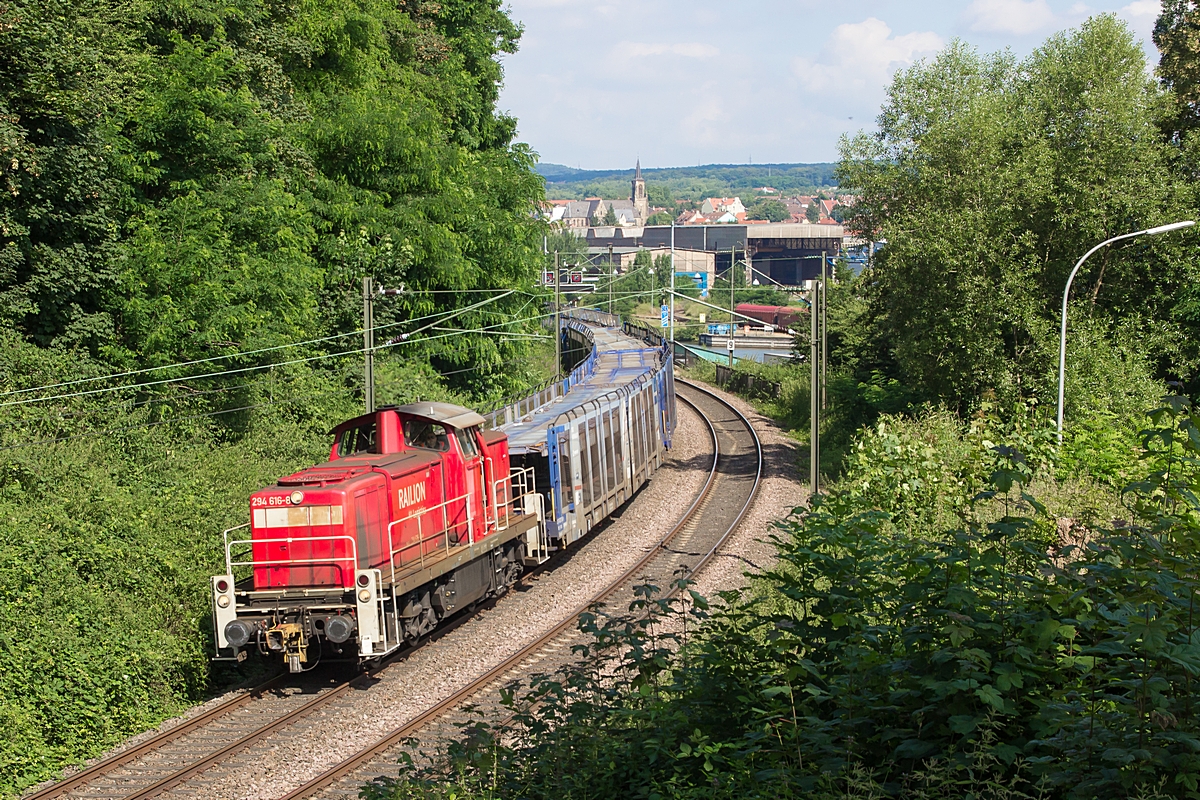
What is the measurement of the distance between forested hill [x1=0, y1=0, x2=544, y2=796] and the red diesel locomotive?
1666 millimetres

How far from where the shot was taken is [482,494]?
633 inches

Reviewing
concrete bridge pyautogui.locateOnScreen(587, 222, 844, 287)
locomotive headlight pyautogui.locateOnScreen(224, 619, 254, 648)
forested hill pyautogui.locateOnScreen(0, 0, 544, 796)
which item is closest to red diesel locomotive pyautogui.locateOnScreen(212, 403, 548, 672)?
locomotive headlight pyautogui.locateOnScreen(224, 619, 254, 648)

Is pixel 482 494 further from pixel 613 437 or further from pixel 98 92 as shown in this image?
pixel 98 92

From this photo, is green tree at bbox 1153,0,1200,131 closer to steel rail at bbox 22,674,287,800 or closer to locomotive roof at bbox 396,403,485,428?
locomotive roof at bbox 396,403,485,428

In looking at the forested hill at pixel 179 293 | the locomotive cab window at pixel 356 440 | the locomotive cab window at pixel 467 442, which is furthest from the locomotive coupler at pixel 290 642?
the locomotive cab window at pixel 467 442

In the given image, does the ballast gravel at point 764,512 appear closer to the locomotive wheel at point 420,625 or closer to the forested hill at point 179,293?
the locomotive wheel at point 420,625

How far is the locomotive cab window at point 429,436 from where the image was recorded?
49.8 feet

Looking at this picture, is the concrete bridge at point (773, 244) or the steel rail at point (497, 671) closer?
the steel rail at point (497, 671)

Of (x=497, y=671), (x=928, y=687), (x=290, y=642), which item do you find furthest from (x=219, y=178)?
(x=928, y=687)

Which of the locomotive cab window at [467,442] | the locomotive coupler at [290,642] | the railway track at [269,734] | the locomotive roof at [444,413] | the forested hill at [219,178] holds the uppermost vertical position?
the forested hill at [219,178]

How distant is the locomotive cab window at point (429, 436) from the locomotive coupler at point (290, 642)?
3.50 m

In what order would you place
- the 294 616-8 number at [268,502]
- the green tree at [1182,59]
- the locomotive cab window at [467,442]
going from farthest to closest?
the green tree at [1182,59], the locomotive cab window at [467,442], the 294 616-8 number at [268,502]

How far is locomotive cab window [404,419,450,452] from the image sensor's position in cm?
1517

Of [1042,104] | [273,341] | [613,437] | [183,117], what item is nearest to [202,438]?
[273,341]
